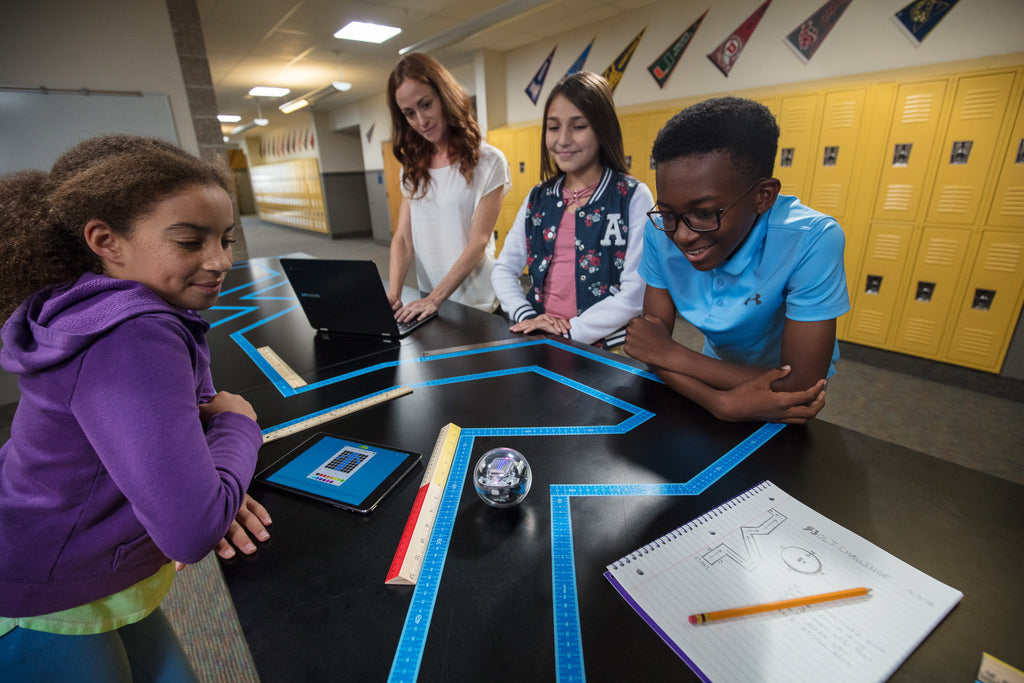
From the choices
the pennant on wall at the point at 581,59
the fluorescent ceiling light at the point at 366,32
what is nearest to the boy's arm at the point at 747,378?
the pennant on wall at the point at 581,59

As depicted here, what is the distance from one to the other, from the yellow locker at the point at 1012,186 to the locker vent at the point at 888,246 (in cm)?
48

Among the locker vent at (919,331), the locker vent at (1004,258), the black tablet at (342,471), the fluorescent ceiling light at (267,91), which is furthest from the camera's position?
the fluorescent ceiling light at (267,91)

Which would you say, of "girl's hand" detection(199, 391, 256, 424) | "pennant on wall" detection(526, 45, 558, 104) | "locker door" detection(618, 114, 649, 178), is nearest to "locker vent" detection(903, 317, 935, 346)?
"locker door" detection(618, 114, 649, 178)

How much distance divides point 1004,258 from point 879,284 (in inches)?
25.9

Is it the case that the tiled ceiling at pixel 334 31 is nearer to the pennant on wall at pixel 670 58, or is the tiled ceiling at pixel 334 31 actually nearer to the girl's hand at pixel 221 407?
the pennant on wall at pixel 670 58

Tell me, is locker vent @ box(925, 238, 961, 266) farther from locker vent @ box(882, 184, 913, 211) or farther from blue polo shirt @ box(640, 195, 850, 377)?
blue polo shirt @ box(640, 195, 850, 377)

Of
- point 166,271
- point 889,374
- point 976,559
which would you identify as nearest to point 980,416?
point 889,374

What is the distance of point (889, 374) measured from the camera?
3283mm

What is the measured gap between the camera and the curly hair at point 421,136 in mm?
1787

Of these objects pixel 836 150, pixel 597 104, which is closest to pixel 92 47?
pixel 597 104

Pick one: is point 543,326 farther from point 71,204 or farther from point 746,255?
point 71,204

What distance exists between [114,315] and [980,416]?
3959 millimetres

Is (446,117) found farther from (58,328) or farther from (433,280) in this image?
(58,328)

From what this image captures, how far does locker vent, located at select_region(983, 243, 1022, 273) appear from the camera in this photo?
115 inches
